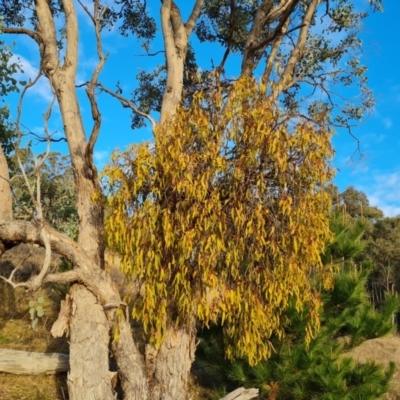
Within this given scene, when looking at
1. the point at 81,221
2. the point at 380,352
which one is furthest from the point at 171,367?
the point at 380,352

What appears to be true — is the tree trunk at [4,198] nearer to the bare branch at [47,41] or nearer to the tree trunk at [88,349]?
the tree trunk at [88,349]

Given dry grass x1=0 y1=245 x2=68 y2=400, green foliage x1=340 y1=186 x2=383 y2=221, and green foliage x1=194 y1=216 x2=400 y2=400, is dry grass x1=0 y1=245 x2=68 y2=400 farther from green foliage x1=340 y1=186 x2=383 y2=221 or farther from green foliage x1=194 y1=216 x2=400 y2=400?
green foliage x1=340 y1=186 x2=383 y2=221

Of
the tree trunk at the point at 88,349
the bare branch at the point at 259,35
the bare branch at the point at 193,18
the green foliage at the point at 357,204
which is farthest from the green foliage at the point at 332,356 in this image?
the green foliage at the point at 357,204

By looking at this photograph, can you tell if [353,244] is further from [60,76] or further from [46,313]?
[46,313]

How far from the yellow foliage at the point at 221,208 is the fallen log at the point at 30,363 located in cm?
253

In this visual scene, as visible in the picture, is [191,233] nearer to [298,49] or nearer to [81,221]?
[81,221]

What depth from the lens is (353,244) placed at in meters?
7.86

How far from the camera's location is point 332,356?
7480 mm

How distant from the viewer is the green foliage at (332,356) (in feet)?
23.7

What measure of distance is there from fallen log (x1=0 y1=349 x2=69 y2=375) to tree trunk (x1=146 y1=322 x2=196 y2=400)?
200 cm

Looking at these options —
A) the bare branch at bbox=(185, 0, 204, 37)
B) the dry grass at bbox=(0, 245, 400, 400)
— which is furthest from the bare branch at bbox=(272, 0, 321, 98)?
the dry grass at bbox=(0, 245, 400, 400)

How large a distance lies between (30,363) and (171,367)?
2668mm

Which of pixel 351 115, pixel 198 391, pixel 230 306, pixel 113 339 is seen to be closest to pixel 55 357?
pixel 113 339

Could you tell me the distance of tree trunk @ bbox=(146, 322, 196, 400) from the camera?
22.1ft
